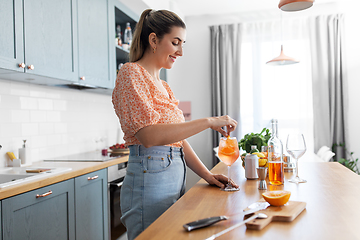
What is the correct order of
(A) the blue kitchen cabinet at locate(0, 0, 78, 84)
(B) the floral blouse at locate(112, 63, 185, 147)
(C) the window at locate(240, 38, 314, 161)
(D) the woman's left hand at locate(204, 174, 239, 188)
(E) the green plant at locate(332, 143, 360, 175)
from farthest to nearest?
(C) the window at locate(240, 38, 314, 161) → (E) the green plant at locate(332, 143, 360, 175) → (A) the blue kitchen cabinet at locate(0, 0, 78, 84) → (D) the woman's left hand at locate(204, 174, 239, 188) → (B) the floral blouse at locate(112, 63, 185, 147)

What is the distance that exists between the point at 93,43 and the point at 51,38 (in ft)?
1.86

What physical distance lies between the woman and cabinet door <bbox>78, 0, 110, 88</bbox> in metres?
1.37

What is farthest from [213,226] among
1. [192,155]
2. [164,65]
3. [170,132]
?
[164,65]

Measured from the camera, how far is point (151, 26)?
1.32 metres

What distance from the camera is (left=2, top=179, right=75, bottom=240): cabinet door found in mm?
1564

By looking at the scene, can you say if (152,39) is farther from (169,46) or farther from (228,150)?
(228,150)

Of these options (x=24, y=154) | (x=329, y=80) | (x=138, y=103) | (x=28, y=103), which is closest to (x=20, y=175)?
(x=24, y=154)

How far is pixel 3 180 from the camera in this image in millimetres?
1915

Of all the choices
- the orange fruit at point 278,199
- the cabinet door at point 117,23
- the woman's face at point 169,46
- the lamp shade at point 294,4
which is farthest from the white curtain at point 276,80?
the orange fruit at point 278,199

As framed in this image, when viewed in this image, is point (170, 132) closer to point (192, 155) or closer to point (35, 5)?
point (192, 155)

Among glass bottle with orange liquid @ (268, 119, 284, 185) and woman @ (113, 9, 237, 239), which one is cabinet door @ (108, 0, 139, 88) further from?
glass bottle with orange liquid @ (268, 119, 284, 185)

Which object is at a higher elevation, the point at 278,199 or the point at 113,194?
the point at 278,199

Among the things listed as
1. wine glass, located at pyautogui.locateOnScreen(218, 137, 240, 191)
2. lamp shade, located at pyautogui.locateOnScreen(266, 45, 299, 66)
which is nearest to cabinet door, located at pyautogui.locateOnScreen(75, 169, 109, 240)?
wine glass, located at pyautogui.locateOnScreen(218, 137, 240, 191)

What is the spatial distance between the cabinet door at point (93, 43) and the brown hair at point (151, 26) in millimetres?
1274
